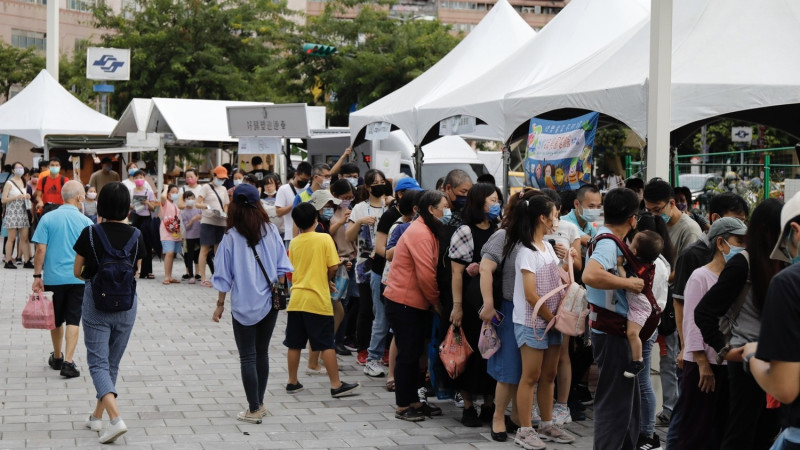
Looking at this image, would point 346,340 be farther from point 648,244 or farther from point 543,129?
point 648,244

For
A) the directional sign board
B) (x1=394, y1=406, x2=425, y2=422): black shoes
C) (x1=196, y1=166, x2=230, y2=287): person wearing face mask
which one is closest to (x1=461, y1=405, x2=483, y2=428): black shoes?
(x1=394, y1=406, x2=425, y2=422): black shoes

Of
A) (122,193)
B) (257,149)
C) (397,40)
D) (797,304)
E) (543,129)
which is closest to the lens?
(797,304)

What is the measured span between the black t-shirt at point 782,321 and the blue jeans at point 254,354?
4.80 meters

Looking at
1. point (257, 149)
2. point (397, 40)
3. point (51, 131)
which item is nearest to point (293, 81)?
point (397, 40)

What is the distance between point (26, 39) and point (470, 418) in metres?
66.2

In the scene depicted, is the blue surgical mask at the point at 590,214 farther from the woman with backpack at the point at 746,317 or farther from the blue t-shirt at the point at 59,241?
the blue t-shirt at the point at 59,241

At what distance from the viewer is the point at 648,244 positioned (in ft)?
19.5

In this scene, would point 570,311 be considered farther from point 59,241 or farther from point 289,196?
point 289,196

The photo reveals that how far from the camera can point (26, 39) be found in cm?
6800

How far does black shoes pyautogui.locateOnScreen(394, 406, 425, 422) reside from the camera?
7906 millimetres

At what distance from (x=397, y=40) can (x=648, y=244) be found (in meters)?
31.7

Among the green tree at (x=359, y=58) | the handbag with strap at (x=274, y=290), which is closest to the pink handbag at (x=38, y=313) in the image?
the handbag with strap at (x=274, y=290)

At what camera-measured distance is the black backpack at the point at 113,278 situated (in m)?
7.18

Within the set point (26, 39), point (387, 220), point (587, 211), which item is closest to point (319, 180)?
point (387, 220)
